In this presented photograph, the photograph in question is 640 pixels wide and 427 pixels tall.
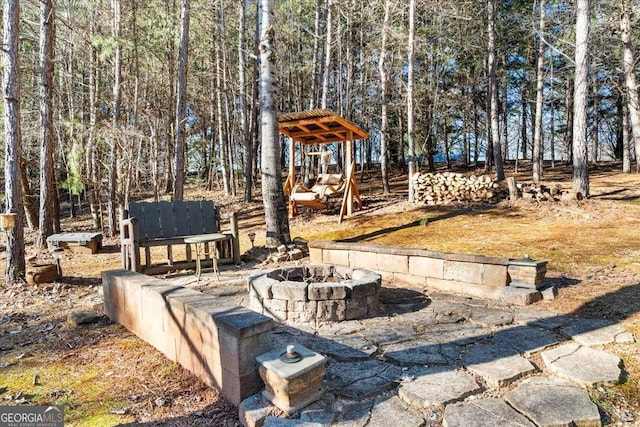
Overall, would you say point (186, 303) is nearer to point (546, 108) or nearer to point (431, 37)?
point (431, 37)

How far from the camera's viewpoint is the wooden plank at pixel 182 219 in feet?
18.4

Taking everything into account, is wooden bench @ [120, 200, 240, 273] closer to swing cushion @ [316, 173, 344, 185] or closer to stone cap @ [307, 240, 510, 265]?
stone cap @ [307, 240, 510, 265]

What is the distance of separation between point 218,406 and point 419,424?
124 cm

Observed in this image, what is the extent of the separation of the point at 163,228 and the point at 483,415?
475 centimetres

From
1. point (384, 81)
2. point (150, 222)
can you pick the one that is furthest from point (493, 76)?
point (150, 222)

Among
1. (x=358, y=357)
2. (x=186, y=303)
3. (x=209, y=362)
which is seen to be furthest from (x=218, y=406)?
(x=358, y=357)

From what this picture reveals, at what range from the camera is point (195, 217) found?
5.75 m

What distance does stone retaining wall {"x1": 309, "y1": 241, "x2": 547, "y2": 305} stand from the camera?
4070 mm

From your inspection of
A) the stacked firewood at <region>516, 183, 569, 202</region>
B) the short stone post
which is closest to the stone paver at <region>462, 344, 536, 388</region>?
the short stone post

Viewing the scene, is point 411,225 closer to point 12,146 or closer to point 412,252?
point 412,252

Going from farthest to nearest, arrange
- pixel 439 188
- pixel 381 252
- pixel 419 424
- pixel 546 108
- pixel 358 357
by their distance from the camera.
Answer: pixel 546 108 < pixel 439 188 < pixel 381 252 < pixel 358 357 < pixel 419 424

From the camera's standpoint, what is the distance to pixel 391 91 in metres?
16.0

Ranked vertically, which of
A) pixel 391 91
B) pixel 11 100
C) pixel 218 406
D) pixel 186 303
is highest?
pixel 391 91

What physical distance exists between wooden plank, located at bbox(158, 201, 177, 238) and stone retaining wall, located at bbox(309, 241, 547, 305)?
2209mm
